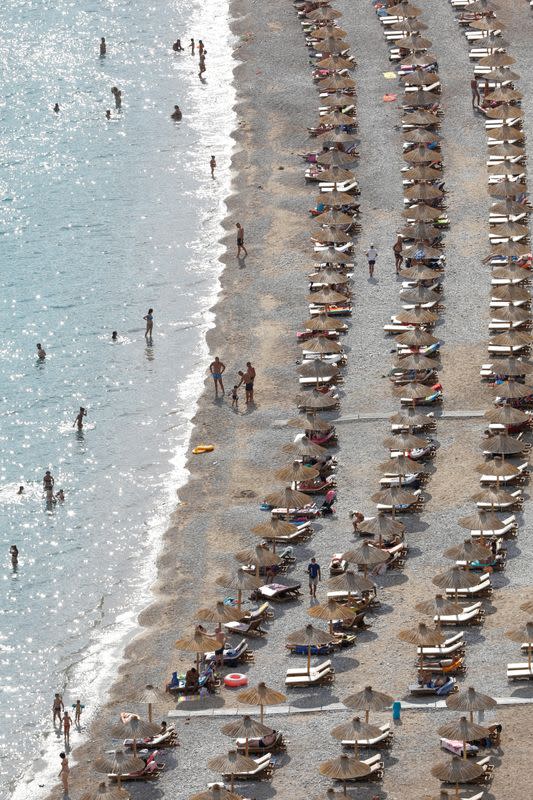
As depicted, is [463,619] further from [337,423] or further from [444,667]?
[337,423]

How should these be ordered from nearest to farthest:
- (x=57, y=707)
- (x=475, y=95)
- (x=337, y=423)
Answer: (x=57, y=707) → (x=337, y=423) → (x=475, y=95)

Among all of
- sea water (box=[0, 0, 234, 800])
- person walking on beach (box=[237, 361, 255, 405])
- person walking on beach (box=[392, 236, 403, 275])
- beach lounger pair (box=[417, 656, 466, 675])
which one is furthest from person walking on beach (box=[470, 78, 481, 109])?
beach lounger pair (box=[417, 656, 466, 675])

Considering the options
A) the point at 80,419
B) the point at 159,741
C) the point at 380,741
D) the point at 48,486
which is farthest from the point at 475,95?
the point at 380,741

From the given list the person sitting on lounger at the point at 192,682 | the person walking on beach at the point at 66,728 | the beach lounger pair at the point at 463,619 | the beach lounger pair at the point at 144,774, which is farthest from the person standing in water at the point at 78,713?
the beach lounger pair at the point at 463,619

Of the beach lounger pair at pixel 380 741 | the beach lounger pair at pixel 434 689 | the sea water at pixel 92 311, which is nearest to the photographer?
the beach lounger pair at pixel 380 741

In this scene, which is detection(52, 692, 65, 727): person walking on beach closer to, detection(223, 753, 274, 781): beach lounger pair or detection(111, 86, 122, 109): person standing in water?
detection(223, 753, 274, 781): beach lounger pair

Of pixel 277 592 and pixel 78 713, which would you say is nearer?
pixel 78 713

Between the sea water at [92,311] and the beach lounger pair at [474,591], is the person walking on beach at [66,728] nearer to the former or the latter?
the sea water at [92,311]
